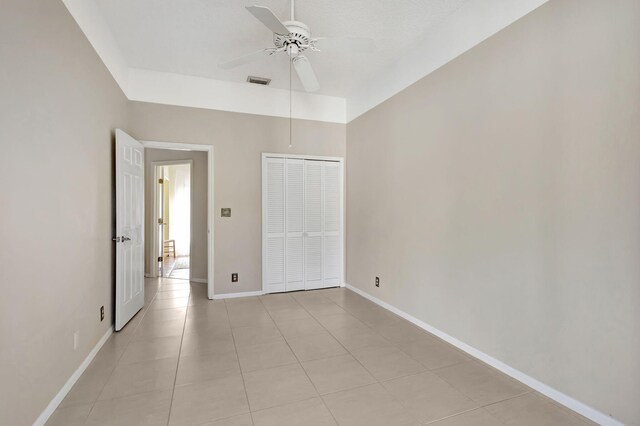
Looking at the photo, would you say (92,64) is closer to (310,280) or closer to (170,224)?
(310,280)

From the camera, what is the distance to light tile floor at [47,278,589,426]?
1849mm

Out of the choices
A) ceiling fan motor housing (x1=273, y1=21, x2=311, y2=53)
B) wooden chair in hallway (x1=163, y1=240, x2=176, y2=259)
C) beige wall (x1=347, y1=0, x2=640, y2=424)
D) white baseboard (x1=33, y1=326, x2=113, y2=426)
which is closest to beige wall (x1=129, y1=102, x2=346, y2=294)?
white baseboard (x1=33, y1=326, x2=113, y2=426)

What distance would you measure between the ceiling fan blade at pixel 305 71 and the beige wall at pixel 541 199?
1.09m

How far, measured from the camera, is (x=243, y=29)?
2.95 m

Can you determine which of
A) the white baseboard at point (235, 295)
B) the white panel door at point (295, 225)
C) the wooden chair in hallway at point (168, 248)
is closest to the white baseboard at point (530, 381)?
the white panel door at point (295, 225)

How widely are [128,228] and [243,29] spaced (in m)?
2.34

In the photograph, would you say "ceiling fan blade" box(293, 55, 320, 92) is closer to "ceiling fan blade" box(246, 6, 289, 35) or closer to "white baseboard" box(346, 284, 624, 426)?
"ceiling fan blade" box(246, 6, 289, 35)

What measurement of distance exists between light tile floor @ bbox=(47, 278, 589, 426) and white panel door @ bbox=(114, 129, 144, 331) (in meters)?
0.26

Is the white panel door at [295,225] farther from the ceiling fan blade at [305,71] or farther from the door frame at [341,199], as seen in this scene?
the ceiling fan blade at [305,71]

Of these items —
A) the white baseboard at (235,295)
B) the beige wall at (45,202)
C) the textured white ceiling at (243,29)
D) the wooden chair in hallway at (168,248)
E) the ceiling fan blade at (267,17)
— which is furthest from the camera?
the wooden chair in hallway at (168,248)

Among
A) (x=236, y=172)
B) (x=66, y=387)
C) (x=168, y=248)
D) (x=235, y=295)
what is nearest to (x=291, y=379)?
(x=66, y=387)

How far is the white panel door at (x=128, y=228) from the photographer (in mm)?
3080

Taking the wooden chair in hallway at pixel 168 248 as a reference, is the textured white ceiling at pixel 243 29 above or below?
above

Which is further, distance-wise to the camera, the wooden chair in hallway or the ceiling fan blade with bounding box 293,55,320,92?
the wooden chair in hallway
